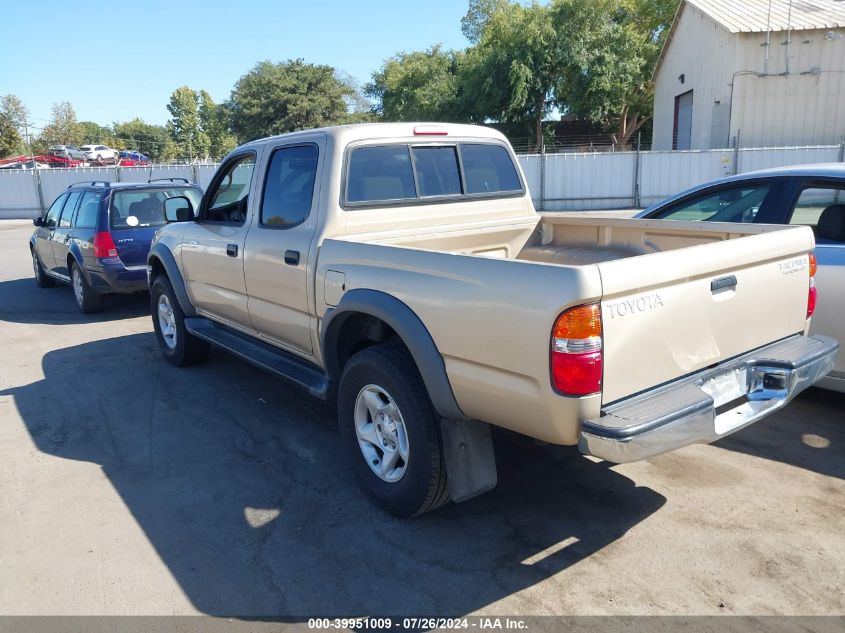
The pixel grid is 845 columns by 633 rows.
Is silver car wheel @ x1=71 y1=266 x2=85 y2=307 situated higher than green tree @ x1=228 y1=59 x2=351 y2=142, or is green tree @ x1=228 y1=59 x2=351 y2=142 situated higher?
green tree @ x1=228 y1=59 x2=351 y2=142

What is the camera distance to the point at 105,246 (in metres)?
8.64

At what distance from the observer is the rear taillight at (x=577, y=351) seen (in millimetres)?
2633

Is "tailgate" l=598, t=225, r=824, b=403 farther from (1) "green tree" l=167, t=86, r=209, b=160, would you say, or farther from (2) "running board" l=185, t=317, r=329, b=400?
(1) "green tree" l=167, t=86, r=209, b=160

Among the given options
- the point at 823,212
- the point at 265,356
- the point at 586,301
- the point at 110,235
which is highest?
the point at 823,212

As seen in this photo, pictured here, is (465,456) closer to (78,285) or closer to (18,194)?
(78,285)

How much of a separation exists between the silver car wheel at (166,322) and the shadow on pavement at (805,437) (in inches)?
196

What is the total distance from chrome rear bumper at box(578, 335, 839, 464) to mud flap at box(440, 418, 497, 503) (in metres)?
0.74

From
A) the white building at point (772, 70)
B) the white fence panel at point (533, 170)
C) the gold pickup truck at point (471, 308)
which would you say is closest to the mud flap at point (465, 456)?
the gold pickup truck at point (471, 308)

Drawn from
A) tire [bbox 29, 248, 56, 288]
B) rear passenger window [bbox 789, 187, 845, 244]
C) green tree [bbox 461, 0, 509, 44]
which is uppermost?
green tree [bbox 461, 0, 509, 44]

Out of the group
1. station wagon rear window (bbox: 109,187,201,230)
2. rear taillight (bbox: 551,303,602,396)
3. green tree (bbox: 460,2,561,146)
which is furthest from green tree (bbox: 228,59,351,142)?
rear taillight (bbox: 551,303,602,396)

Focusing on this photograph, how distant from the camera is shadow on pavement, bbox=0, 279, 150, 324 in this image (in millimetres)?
9305

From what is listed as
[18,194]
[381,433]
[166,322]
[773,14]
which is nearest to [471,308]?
[381,433]

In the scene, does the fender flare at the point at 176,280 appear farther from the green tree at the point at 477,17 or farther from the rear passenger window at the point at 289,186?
the green tree at the point at 477,17

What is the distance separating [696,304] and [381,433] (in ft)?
5.84
